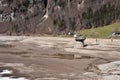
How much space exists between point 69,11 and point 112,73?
539 feet

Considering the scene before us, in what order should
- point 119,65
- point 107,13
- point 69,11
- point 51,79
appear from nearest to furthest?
1. point 51,79
2. point 119,65
3. point 107,13
4. point 69,11

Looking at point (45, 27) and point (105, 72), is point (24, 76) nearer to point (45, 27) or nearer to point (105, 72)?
point (105, 72)

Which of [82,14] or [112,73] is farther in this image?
[82,14]

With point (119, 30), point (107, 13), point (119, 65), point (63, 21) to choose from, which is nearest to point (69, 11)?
point (63, 21)

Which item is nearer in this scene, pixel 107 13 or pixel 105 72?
pixel 105 72

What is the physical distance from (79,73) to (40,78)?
4.99m

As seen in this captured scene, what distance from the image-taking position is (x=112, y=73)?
1257 inches

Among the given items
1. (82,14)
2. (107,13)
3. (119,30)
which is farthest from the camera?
(82,14)

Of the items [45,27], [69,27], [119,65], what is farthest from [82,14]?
[119,65]

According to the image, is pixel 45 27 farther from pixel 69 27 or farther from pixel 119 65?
pixel 119 65

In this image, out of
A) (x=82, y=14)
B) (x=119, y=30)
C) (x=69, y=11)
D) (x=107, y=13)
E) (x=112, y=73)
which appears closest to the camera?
(x=112, y=73)

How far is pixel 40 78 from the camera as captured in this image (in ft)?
96.7

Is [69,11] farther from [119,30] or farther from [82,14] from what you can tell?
[119,30]

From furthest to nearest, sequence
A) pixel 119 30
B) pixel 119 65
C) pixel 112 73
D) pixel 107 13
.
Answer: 1. pixel 107 13
2. pixel 119 30
3. pixel 119 65
4. pixel 112 73
